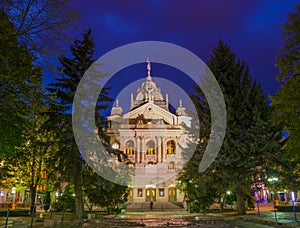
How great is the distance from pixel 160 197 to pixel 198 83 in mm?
30452

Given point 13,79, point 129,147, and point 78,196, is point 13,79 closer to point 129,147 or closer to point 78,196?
point 78,196

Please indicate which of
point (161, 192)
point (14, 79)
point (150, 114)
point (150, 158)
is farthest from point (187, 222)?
point (150, 114)

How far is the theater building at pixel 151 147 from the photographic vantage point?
165 ft

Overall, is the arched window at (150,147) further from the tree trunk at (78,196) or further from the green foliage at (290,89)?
the green foliage at (290,89)

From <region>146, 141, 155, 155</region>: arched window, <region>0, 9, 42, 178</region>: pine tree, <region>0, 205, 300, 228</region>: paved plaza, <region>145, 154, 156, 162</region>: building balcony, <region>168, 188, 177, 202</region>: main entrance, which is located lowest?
<region>0, 205, 300, 228</region>: paved plaza

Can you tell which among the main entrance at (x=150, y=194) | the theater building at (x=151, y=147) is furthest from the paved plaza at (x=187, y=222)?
the main entrance at (x=150, y=194)

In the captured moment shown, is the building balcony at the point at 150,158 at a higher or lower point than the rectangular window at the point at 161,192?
higher

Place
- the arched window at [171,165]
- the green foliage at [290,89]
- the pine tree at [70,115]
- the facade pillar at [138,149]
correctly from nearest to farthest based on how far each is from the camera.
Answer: the green foliage at [290,89] → the pine tree at [70,115] → the arched window at [171,165] → the facade pillar at [138,149]

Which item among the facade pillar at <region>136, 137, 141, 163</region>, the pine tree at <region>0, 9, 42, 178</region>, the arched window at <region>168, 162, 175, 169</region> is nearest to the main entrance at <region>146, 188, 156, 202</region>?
the arched window at <region>168, 162, 175, 169</region>

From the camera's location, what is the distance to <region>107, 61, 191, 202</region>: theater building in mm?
50406

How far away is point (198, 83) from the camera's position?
82.5 ft

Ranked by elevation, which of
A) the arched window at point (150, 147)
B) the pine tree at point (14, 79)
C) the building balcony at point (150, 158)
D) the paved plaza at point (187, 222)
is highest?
the arched window at point (150, 147)

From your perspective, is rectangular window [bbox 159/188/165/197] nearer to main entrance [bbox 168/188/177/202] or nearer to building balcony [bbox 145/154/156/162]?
main entrance [bbox 168/188/177/202]

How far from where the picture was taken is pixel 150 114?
200ft
